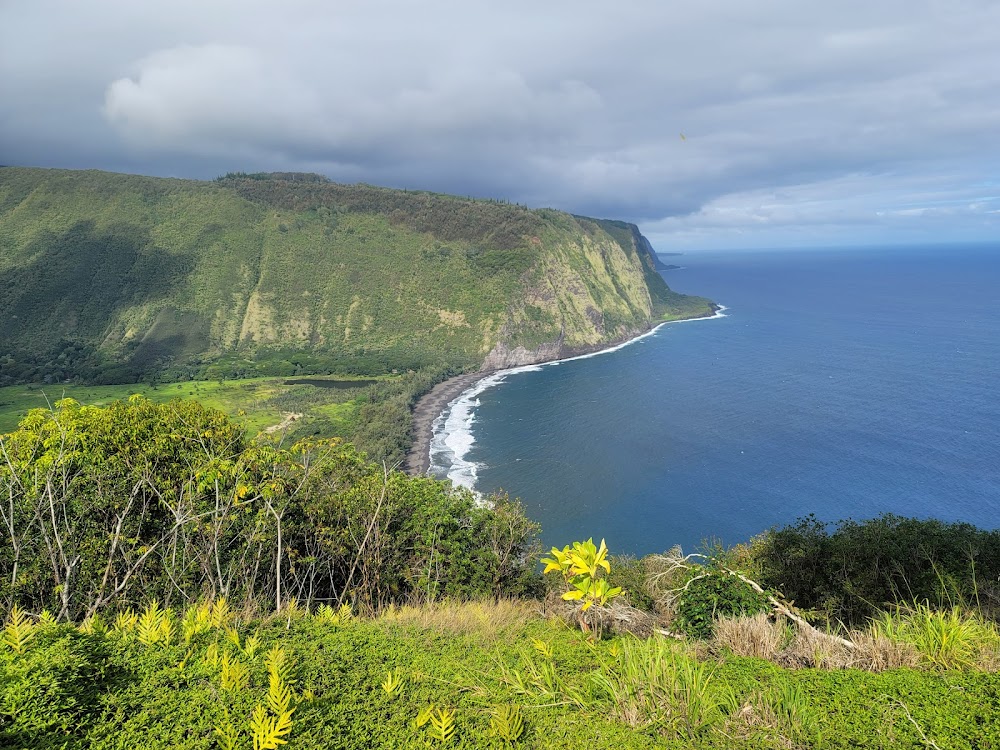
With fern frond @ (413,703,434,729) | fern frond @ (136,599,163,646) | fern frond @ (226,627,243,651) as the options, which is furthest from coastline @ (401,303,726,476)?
fern frond @ (413,703,434,729)

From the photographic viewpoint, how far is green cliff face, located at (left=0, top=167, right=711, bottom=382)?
422 feet

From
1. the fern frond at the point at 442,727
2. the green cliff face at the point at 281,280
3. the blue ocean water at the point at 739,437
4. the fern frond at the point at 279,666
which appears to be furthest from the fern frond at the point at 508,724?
the green cliff face at the point at 281,280

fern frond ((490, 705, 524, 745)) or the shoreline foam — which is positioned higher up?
fern frond ((490, 705, 524, 745))

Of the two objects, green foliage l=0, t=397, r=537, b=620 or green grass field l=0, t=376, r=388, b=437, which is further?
green grass field l=0, t=376, r=388, b=437

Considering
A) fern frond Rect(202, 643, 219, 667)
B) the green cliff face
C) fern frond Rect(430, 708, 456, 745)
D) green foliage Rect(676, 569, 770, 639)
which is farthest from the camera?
the green cliff face

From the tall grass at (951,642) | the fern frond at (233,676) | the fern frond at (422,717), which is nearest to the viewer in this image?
the fern frond at (422,717)

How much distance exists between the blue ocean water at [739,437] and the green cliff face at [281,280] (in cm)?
3123

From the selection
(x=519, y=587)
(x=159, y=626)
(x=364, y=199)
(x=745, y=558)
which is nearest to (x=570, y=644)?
(x=159, y=626)

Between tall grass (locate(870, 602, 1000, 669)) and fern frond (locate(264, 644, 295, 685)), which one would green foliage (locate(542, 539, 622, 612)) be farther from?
tall grass (locate(870, 602, 1000, 669))

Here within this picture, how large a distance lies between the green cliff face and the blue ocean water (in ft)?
102

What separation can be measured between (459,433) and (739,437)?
128 ft

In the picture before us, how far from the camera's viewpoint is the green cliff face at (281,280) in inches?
5059

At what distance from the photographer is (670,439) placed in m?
69.4

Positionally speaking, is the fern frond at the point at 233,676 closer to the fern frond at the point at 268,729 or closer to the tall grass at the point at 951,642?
the fern frond at the point at 268,729
